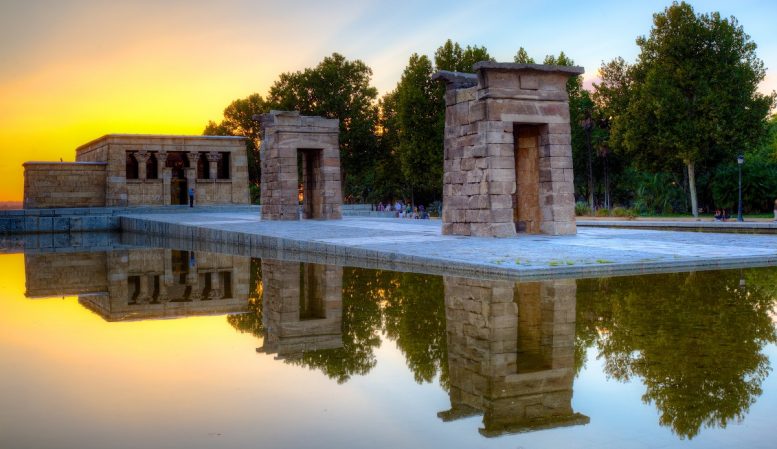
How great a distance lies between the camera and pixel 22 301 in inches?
388

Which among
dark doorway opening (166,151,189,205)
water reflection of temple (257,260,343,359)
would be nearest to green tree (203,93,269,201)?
dark doorway opening (166,151,189,205)

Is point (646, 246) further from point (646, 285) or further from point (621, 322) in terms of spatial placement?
point (621, 322)

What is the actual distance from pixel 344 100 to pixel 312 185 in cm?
3127

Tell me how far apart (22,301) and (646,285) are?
7.95 metres

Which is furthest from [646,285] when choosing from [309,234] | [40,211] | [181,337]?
[40,211]

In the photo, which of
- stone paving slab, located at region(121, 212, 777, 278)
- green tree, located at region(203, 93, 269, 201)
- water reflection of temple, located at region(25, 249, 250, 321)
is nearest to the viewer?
water reflection of temple, located at region(25, 249, 250, 321)

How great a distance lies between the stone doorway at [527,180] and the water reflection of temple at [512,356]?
10.0 m

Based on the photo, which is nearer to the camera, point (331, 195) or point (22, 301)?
point (22, 301)

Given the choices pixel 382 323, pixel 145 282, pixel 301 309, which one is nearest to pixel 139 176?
pixel 145 282

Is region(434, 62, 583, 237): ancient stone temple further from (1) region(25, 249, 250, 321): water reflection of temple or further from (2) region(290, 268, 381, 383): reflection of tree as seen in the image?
(2) region(290, 268, 381, 383): reflection of tree

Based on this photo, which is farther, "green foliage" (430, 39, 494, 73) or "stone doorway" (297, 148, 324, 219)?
"green foliage" (430, 39, 494, 73)

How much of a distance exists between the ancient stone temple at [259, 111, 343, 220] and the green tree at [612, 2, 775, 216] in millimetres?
18389

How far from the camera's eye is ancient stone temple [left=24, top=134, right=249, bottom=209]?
45500 millimetres

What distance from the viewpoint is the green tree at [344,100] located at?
197 ft
